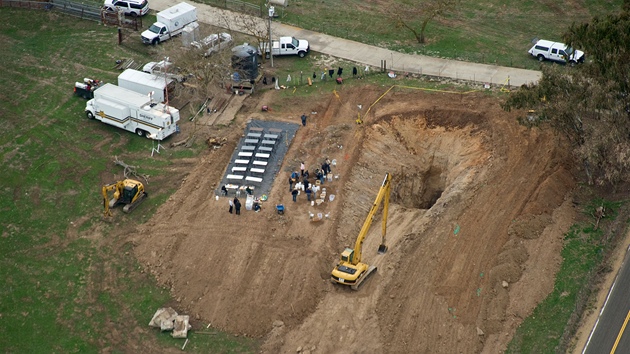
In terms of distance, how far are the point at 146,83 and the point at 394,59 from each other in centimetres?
2047

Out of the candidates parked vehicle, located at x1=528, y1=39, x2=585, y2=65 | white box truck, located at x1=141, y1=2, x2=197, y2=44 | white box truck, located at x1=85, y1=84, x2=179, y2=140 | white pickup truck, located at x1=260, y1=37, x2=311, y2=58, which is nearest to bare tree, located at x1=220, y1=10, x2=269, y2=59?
white pickup truck, located at x1=260, y1=37, x2=311, y2=58

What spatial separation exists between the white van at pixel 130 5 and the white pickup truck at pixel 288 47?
13336mm

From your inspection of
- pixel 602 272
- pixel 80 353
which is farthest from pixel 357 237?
pixel 80 353

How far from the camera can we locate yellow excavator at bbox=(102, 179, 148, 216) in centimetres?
5500

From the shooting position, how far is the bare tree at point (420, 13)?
74.2 metres

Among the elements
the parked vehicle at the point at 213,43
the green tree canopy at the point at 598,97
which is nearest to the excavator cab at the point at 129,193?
the parked vehicle at the point at 213,43

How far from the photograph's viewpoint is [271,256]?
169 feet

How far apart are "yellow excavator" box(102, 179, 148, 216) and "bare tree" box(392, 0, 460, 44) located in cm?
3067

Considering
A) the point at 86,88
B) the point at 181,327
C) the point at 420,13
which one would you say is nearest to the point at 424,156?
the point at 420,13

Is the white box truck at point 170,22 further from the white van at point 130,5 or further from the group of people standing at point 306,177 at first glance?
the group of people standing at point 306,177

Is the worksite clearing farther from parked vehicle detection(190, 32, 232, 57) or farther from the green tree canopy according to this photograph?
parked vehicle detection(190, 32, 232, 57)

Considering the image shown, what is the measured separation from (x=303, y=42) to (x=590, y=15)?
2719 centimetres

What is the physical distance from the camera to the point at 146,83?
64.9 meters

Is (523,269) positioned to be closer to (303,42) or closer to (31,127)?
(303,42)
